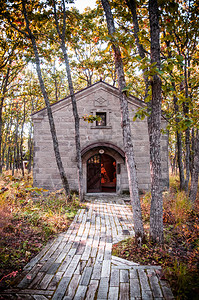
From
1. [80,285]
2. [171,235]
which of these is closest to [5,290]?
[80,285]

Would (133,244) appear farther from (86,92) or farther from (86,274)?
(86,92)

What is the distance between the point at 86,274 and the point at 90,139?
7.82 meters

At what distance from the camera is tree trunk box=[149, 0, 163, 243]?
4270 mm

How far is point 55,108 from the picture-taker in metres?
10.7

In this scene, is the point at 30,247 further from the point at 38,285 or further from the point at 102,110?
the point at 102,110

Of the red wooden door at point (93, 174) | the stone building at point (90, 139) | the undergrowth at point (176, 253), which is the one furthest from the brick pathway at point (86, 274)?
the red wooden door at point (93, 174)

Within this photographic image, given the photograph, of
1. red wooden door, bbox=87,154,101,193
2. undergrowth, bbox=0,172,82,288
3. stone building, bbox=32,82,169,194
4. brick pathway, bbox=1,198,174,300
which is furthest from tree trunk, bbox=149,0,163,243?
red wooden door, bbox=87,154,101,193

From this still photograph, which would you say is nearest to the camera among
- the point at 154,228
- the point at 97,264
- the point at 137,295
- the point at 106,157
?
the point at 137,295

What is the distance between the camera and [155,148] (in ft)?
14.2

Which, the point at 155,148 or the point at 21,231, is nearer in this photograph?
the point at 155,148

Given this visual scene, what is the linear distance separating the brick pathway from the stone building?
18.1ft

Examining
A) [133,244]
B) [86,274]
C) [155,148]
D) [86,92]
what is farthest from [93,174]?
[86,274]

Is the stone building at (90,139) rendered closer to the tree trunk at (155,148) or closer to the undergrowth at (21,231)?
the undergrowth at (21,231)

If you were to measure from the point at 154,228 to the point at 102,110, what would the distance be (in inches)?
308
